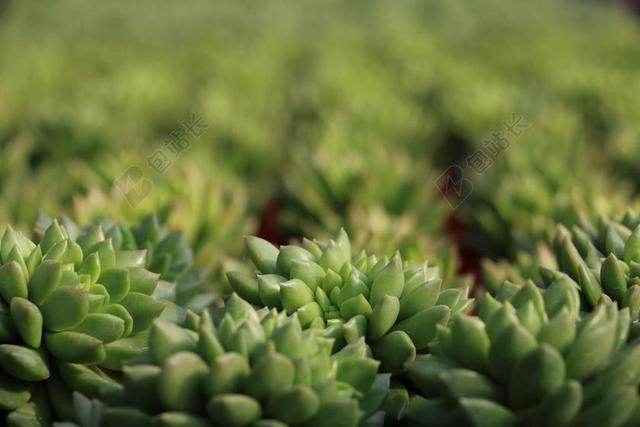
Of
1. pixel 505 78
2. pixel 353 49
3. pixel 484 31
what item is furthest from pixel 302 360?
pixel 484 31

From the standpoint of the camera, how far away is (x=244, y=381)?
2.68ft

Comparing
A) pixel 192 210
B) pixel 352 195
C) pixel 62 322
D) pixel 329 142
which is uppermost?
pixel 329 142

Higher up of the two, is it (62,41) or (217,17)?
(217,17)

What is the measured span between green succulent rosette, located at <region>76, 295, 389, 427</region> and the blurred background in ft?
2.32

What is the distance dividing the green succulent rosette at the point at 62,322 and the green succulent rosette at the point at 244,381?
0.12 m

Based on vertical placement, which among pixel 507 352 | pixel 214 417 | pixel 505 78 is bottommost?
pixel 214 417

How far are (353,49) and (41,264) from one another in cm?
536

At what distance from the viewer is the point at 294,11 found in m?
10.3

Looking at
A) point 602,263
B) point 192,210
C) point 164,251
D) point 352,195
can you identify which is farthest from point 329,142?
point 602,263

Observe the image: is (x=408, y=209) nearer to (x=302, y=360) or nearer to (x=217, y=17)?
(x=302, y=360)

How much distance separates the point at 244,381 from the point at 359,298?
0.23m

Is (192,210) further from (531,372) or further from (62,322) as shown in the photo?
(531,372)

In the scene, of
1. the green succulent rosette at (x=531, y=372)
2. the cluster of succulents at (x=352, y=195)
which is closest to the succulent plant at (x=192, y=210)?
the cluster of succulents at (x=352, y=195)

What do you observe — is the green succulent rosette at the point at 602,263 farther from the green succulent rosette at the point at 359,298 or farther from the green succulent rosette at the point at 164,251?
the green succulent rosette at the point at 164,251
